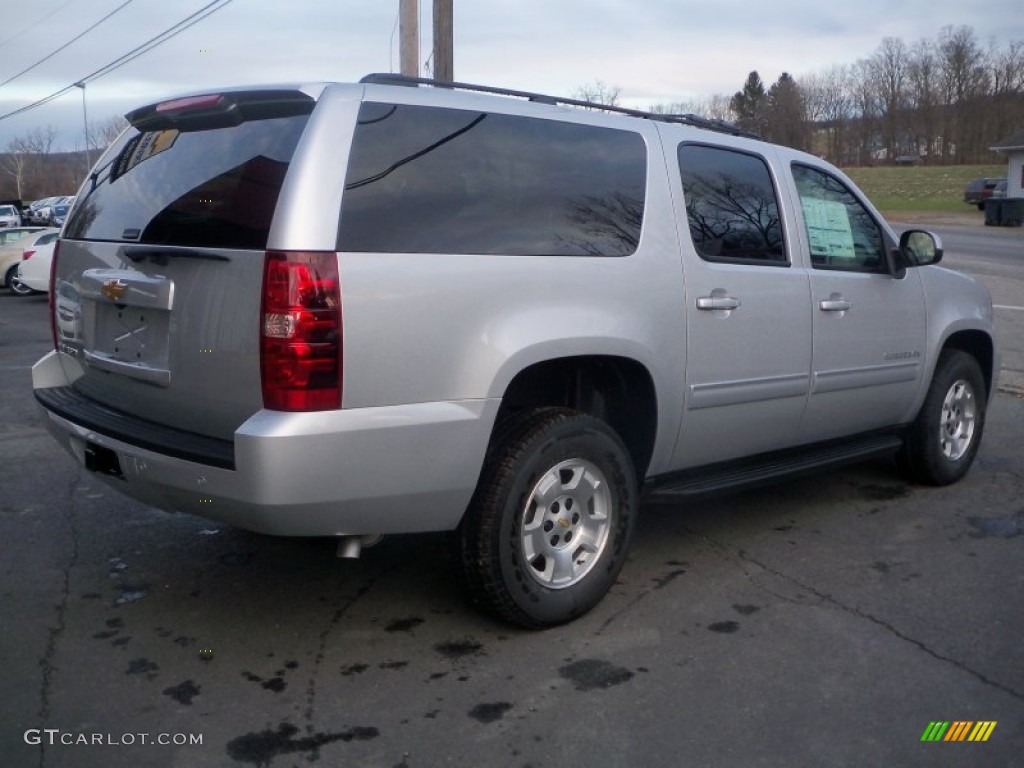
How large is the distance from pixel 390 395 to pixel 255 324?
50cm

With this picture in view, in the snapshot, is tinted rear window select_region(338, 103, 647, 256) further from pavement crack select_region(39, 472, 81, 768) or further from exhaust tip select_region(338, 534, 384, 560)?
pavement crack select_region(39, 472, 81, 768)

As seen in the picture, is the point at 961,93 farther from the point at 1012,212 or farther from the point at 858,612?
the point at 858,612

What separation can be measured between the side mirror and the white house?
50.2 m

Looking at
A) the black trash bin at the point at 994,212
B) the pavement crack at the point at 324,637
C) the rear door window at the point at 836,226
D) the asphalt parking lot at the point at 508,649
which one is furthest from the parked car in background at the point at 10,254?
the black trash bin at the point at 994,212

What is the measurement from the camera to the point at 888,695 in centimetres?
372

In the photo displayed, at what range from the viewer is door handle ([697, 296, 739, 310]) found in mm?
4676

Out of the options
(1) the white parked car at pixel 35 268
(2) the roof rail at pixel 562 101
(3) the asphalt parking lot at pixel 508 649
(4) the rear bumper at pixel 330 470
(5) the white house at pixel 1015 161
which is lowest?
(3) the asphalt parking lot at pixel 508 649

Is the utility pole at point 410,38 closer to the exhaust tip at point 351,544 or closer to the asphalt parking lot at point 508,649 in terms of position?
the asphalt parking lot at point 508,649

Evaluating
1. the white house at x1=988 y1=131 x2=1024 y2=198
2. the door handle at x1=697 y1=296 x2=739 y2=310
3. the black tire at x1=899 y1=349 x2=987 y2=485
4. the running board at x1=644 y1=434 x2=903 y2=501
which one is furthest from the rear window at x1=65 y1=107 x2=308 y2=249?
the white house at x1=988 y1=131 x2=1024 y2=198

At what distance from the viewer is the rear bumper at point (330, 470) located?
138 inches

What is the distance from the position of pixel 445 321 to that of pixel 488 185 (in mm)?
636

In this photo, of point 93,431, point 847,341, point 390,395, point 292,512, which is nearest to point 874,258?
point 847,341

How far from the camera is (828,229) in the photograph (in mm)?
5602

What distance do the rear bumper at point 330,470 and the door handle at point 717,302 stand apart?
1.24 meters
